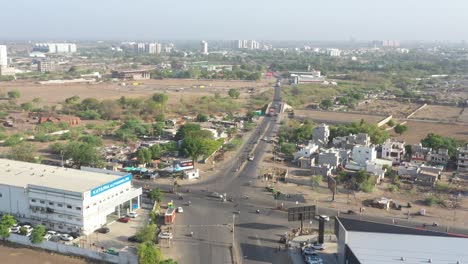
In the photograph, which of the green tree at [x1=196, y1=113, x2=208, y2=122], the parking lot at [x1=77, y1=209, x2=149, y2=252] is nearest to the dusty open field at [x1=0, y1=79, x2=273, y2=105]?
the green tree at [x1=196, y1=113, x2=208, y2=122]

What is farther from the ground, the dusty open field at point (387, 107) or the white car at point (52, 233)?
the dusty open field at point (387, 107)

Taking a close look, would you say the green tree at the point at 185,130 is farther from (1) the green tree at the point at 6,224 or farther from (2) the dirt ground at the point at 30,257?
(2) the dirt ground at the point at 30,257

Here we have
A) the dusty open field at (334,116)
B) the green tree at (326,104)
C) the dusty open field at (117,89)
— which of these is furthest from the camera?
the dusty open field at (117,89)

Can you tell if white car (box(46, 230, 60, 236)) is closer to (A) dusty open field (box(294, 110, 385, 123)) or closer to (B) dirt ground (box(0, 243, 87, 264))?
(B) dirt ground (box(0, 243, 87, 264))

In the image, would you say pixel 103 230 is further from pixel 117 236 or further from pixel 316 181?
pixel 316 181

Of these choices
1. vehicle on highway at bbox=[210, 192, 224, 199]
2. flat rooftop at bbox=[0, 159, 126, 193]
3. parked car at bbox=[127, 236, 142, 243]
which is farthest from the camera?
vehicle on highway at bbox=[210, 192, 224, 199]

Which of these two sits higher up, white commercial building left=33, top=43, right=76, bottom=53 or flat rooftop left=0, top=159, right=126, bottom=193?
white commercial building left=33, top=43, right=76, bottom=53

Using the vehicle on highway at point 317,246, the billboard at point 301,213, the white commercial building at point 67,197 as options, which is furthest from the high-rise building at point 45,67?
the vehicle on highway at point 317,246
